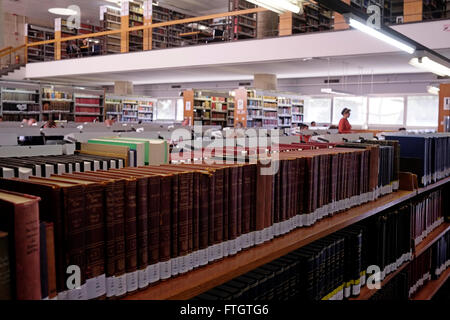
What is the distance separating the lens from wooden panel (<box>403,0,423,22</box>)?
8.85 meters

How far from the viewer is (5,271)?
872 millimetres

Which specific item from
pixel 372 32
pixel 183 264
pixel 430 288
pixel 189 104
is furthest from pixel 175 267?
pixel 189 104

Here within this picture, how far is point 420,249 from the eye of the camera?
3086mm

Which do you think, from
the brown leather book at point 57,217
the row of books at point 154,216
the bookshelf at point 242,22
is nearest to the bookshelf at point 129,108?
the bookshelf at point 242,22

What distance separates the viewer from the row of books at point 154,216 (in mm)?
1018

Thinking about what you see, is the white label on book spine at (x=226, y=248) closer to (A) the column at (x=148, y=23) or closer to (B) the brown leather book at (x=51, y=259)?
(B) the brown leather book at (x=51, y=259)

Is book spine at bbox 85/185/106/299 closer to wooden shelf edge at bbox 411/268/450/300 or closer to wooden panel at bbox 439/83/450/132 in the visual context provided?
wooden shelf edge at bbox 411/268/450/300

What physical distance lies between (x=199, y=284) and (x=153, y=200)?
28 centimetres

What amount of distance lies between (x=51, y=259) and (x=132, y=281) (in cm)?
28

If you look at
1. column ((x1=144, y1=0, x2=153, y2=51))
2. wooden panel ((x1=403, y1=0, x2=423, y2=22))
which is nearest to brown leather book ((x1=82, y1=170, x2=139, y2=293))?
wooden panel ((x1=403, y1=0, x2=423, y2=22))

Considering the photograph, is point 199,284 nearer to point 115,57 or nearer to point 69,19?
point 115,57

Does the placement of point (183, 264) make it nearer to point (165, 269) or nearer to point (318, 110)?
point (165, 269)
